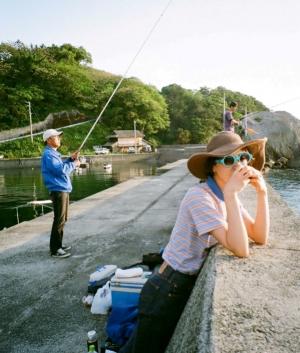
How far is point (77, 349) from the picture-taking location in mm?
2877

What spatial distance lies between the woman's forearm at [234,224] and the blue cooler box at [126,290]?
1438 mm

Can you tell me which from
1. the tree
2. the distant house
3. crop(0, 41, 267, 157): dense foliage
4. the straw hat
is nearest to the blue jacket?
the straw hat

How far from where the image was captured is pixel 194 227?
201cm

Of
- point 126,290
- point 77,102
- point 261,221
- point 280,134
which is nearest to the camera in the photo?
point 261,221

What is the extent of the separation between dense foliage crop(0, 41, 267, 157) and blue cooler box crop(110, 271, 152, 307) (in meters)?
51.6

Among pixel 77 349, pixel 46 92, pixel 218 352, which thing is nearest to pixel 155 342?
pixel 218 352

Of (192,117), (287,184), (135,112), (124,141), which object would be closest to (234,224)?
(287,184)

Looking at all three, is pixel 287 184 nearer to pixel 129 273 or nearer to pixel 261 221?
pixel 129 273

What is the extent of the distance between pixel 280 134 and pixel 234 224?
3263cm

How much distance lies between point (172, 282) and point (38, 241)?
4.35 m

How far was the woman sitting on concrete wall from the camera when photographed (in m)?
1.92

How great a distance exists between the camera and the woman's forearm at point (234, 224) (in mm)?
1889

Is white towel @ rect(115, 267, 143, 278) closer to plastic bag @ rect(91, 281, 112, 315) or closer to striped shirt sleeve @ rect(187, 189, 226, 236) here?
plastic bag @ rect(91, 281, 112, 315)

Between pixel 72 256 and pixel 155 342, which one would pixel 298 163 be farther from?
pixel 155 342
